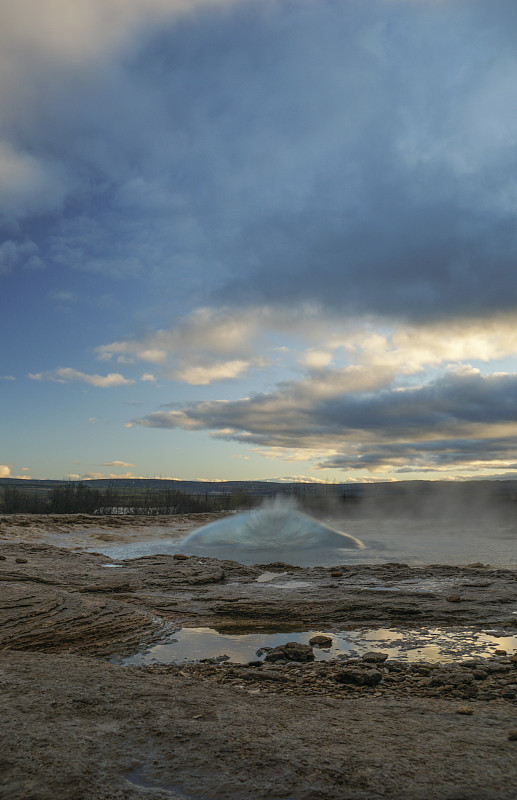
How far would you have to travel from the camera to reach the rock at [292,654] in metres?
7.06

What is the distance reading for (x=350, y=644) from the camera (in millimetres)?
7930

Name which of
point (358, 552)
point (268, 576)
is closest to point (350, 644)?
point (268, 576)

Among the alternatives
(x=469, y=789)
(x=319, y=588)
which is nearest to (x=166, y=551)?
(x=319, y=588)

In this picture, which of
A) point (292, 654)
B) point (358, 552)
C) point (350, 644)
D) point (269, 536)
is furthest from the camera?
point (269, 536)

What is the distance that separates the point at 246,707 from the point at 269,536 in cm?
2133

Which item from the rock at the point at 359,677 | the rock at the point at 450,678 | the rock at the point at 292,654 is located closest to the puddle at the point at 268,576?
the rock at the point at 292,654

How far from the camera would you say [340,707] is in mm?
5242

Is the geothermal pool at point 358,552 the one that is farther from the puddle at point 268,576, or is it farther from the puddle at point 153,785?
the puddle at point 153,785

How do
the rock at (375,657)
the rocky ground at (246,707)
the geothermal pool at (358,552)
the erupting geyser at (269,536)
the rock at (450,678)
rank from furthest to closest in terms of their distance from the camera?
the erupting geyser at (269,536)
the geothermal pool at (358,552)
the rock at (375,657)
the rock at (450,678)
the rocky ground at (246,707)

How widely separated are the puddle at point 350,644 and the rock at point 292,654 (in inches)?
7.6

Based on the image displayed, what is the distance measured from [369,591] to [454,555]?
11.6m

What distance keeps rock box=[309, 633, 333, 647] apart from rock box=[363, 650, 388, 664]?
38.3 inches

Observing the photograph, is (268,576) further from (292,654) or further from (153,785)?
(153,785)

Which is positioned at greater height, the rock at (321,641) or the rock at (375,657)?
the rock at (375,657)
